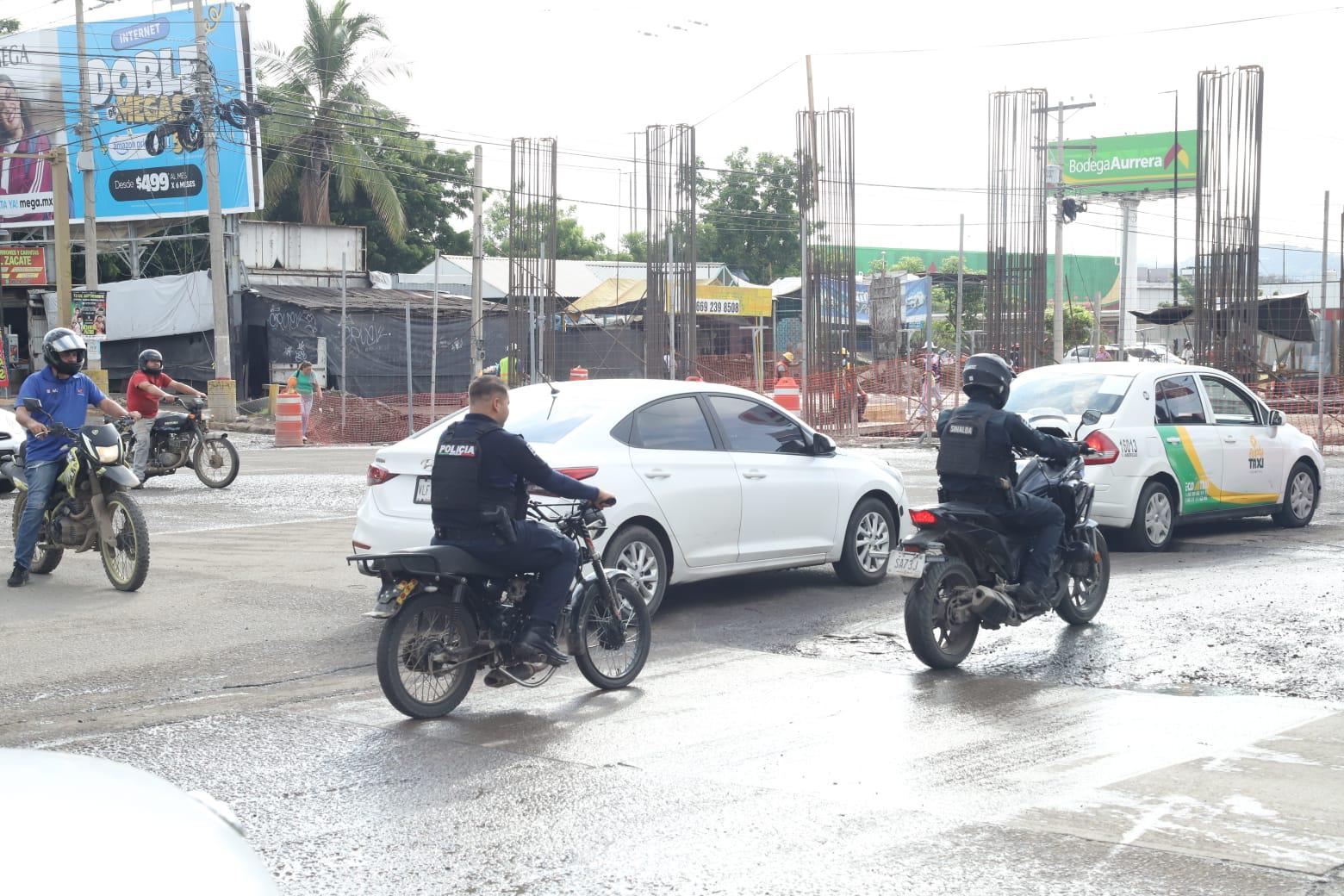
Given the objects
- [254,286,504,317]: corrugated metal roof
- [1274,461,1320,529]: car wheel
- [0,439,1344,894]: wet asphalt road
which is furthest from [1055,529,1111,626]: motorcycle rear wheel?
[254,286,504,317]: corrugated metal roof

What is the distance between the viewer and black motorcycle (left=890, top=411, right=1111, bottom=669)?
7.62 metres

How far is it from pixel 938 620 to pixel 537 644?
2282mm

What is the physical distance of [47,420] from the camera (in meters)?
10.4

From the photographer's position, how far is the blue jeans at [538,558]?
21.9 feet

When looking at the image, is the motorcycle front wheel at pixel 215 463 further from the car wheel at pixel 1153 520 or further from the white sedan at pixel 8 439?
the car wheel at pixel 1153 520

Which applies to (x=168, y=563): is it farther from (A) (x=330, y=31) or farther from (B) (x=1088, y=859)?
(A) (x=330, y=31)

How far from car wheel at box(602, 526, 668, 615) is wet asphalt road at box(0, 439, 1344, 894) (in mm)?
259

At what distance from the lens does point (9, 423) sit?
696 inches

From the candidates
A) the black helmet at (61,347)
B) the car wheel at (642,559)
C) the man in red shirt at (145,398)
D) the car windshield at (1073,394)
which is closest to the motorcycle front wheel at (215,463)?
the man in red shirt at (145,398)

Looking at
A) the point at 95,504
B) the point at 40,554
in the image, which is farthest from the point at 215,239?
the point at 95,504

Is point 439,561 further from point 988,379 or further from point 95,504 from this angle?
point 95,504

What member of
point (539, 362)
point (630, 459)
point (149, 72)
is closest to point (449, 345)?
point (539, 362)

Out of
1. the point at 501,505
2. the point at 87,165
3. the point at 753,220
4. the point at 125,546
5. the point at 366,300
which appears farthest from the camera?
the point at 753,220

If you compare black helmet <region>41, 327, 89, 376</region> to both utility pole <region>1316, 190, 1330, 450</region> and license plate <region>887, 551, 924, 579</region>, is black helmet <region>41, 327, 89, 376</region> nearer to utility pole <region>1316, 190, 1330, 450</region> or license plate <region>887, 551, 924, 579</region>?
license plate <region>887, 551, 924, 579</region>
